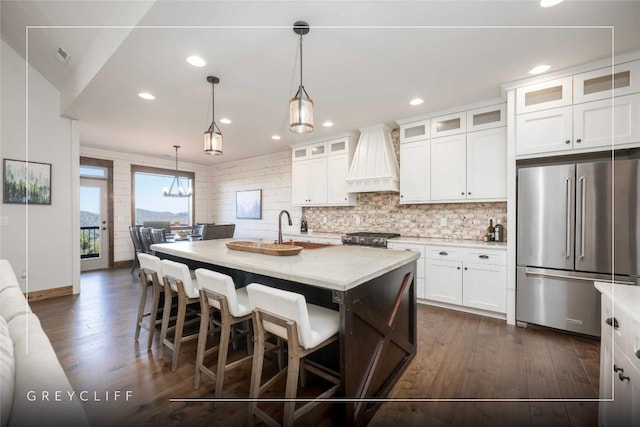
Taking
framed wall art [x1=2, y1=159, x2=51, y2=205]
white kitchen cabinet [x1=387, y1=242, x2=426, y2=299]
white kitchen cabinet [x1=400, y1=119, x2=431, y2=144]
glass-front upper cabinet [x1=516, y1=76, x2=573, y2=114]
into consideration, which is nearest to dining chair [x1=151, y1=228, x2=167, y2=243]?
framed wall art [x1=2, y1=159, x2=51, y2=205]

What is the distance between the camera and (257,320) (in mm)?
1550

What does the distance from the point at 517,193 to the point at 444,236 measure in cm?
123

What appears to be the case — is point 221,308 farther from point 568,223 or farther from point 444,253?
point 568,223

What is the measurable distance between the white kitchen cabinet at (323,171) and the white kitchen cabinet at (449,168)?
1425 mm

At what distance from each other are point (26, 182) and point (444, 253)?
5586 millimetres

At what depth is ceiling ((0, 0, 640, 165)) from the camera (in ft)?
6.53

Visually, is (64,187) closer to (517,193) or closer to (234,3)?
(234,3)

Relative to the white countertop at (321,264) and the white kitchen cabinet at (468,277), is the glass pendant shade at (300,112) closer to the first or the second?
the white countertop at (321,264)

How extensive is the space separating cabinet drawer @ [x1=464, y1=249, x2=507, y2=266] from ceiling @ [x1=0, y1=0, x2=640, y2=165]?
186 cm

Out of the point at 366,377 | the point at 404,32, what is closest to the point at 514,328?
the point at 366,377

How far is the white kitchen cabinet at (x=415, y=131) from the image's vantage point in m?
3.94

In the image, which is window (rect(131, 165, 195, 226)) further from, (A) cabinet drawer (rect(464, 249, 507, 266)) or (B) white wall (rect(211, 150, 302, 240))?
(A) cabinet drawer (rect(464, 249, 507, 266))

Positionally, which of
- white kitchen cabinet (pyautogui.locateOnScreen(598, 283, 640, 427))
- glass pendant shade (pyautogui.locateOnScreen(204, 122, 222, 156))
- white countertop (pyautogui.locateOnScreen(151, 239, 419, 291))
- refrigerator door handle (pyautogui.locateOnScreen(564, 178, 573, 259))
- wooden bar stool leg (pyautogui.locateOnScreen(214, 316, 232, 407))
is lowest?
wooden bar stool leg (pyautogui.locateOnScreen(214, 316, 232, 407))

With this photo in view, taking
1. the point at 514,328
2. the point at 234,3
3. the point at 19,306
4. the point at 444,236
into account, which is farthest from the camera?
the point at 444,236
